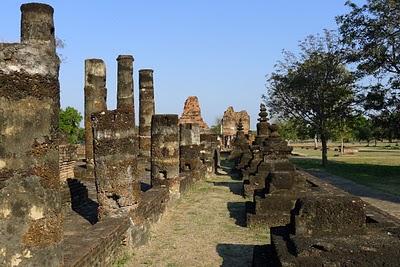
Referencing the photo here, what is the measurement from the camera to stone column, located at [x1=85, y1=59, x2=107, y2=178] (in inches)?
603

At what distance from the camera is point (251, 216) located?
10.6 m

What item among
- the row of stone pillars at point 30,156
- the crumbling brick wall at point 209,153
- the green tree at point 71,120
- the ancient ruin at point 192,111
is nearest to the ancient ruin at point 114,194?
the row of stone pillars at point 30,156

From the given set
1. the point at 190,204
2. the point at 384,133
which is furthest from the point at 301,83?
the point at 190,204

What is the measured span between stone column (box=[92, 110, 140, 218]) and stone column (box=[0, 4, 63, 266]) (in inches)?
168

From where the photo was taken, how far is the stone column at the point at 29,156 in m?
4.12

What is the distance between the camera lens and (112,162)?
8.96 m

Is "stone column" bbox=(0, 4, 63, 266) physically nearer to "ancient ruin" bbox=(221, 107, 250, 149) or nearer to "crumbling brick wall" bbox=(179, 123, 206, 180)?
"crumbling brick wall" bbox=(179, 123, 206, 180)

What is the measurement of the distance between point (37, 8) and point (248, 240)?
20.7 ft

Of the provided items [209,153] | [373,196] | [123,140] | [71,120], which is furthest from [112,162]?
[71,120]

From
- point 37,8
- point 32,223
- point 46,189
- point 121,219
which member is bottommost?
point 121,219

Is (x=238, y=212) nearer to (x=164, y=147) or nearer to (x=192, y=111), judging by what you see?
(x=164, y=147)

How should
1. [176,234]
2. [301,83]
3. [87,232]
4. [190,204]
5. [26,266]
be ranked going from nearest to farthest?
1. [26,266]
2. [87,232]
3. [176,234]
4. [190,204]
5. [301,83]

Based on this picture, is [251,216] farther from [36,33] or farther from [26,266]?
[26,266]

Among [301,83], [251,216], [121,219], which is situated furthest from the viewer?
[301,83]
